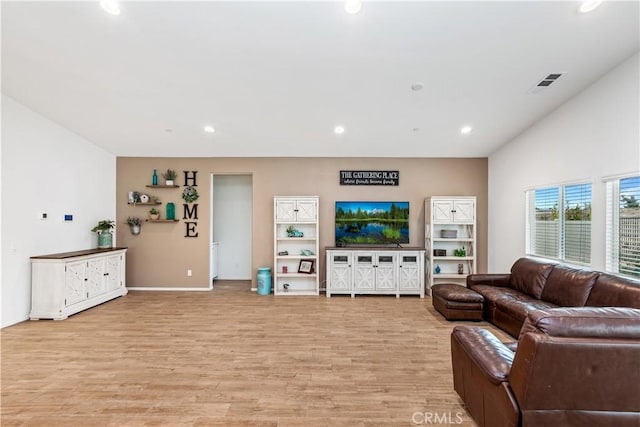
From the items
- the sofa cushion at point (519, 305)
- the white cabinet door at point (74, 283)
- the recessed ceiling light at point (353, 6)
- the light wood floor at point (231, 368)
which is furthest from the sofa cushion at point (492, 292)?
the white cabinet door at point (74, 283)

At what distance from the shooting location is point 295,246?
258 inches

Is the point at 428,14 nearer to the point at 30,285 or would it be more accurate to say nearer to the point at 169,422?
the point at 169,422

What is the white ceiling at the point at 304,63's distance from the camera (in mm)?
2914

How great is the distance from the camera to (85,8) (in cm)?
286

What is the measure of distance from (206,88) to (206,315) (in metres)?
3.34

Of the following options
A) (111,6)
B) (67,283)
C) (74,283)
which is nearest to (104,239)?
(74,283)

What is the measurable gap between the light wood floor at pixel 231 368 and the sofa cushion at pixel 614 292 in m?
1.66

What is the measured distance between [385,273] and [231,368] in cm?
362

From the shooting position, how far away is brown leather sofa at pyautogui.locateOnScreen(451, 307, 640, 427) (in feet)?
5.35

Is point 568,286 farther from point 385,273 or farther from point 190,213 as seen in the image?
point 190,213

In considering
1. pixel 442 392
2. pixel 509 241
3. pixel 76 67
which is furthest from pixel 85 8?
pixel 509 241

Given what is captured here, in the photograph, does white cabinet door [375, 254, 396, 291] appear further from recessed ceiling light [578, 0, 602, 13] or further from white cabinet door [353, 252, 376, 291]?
recessed ceiling light [578, 0, 602, 13]

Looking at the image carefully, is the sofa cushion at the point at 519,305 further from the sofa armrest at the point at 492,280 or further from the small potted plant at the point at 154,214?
the small potted plant at the point at 154,214

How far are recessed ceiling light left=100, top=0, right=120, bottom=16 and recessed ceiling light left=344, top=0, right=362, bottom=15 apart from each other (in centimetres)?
207
